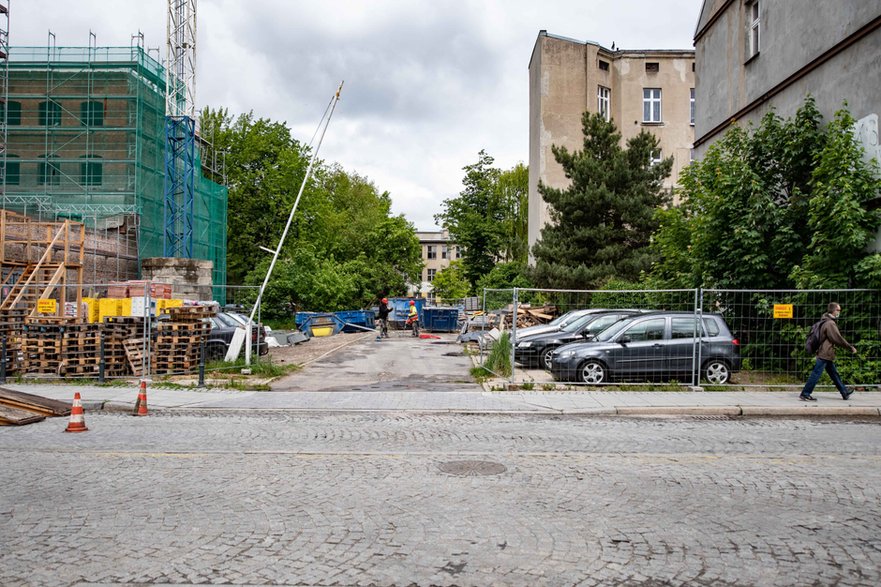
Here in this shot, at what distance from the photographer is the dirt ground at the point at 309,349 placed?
806 inches

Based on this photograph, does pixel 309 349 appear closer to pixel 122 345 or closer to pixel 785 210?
pixel 122 345

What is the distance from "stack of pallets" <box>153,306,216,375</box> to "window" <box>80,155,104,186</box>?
19.3 metres

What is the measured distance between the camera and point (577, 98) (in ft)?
129

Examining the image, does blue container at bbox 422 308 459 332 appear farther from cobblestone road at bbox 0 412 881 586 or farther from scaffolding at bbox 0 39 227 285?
cobblestone road at bbox 0 412 881 586

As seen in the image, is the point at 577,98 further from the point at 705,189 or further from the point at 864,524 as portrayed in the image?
the point at 864,524

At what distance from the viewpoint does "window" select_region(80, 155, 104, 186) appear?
3178 cm

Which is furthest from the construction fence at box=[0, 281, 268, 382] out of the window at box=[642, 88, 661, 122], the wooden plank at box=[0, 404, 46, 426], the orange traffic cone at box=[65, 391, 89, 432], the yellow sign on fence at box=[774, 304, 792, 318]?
the window at box=[642, 88, 661, 122]

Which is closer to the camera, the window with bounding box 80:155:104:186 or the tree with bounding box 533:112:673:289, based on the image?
the tree with bounding box 533:112:673:289

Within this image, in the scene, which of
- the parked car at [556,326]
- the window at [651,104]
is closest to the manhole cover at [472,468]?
the parked car at [556,326]

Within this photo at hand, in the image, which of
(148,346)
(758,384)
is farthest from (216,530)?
(758,384)

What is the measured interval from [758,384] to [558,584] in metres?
11.2

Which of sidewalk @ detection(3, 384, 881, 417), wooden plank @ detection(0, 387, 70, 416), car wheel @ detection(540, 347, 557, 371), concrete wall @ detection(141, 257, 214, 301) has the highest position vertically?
concrete wall @ detection(141, 257, 214, 301)

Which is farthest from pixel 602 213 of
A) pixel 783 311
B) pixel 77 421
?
pixel 77 421

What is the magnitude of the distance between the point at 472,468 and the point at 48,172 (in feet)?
106
